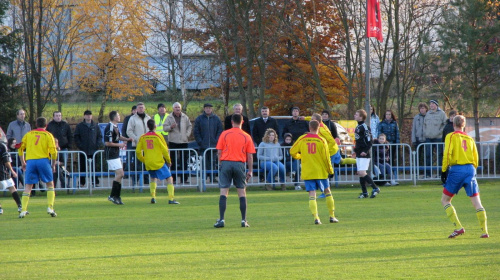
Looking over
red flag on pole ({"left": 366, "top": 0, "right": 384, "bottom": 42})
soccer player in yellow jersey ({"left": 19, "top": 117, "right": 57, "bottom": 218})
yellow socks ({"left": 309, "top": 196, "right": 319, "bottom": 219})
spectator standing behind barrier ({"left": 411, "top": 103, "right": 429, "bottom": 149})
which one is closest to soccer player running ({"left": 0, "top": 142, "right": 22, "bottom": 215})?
soccer player in yellow jersey ({"left": 19, "top": 117, "right": 57, "bottom": 218})

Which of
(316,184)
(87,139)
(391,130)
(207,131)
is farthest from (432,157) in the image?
(87,139)

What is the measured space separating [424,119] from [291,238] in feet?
37.8

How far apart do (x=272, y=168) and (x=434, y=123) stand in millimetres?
4894

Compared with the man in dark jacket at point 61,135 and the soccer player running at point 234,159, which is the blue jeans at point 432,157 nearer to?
the soccer player running at point 234,159

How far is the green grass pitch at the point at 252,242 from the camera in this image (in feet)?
25.8

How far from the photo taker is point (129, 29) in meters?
36.8

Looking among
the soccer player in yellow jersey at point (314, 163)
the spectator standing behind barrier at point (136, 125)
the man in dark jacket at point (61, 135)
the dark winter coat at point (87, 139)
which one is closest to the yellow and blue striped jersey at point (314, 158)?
the soccer player in yellow jersey at point (314, 163)

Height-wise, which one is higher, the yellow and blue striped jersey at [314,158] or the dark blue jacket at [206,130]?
the dark blue jacket at [206,130]

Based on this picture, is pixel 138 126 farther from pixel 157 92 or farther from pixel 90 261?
pixel 157 92

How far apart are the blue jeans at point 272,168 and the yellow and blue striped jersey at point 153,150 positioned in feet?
13.0

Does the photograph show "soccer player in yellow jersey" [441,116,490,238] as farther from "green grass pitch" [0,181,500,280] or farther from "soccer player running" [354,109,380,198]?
"soccer player running" [354,109,380,198]

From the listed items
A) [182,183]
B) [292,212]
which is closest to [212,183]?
[182,183]

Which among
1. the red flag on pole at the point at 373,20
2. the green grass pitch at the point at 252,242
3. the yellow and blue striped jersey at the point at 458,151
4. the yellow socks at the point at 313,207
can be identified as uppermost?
the red flag on pole at the point at 373,20

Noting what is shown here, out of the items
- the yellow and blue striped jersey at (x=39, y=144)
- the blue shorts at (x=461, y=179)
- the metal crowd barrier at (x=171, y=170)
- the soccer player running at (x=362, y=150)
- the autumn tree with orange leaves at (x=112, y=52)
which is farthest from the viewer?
the autumn tree with orange leaves at (x=112, y=52)
